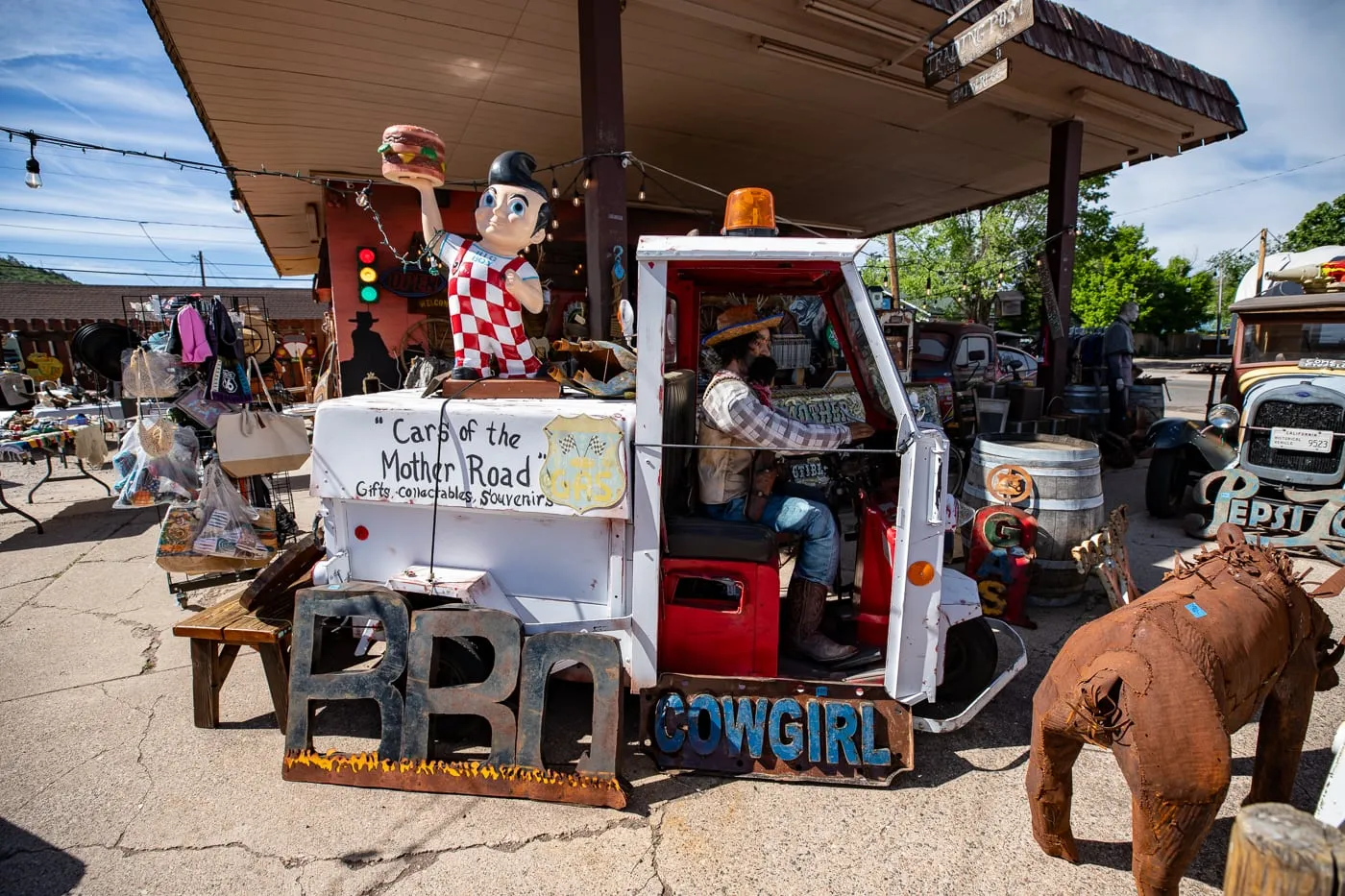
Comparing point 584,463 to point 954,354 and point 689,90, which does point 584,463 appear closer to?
point 689,90

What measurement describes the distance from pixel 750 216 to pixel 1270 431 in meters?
5.40

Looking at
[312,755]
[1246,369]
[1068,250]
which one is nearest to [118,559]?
[312,755]

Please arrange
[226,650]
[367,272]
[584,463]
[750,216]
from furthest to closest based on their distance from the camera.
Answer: [367,272], [226,650], [750,216], [584,463]

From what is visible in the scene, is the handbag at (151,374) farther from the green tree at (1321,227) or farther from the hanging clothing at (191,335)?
the green tree at (1321,227)

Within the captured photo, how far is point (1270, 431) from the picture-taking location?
5.38 metres

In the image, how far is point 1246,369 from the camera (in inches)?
240

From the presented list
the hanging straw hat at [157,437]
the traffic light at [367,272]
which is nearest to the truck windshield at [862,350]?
the hanging straw hat at [157,437]

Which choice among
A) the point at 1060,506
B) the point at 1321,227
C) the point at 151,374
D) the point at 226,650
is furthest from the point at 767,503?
the point at 1321,227

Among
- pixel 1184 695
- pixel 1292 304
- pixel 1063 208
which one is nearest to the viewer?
pixel 1184 695

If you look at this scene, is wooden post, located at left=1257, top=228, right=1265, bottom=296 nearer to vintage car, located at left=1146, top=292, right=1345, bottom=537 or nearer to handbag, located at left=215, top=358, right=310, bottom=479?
vintage car, located at left=1146, top=292, right=1345, bottom=537

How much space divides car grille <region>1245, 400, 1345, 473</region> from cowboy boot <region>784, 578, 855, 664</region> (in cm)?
494

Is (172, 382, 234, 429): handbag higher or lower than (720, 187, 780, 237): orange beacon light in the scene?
lower

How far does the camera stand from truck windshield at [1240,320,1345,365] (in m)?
5.79

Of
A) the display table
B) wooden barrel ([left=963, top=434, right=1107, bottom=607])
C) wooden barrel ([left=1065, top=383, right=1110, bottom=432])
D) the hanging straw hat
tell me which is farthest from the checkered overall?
wooden barrel ([left=1065, top=383, right=1110, bottom=432])
